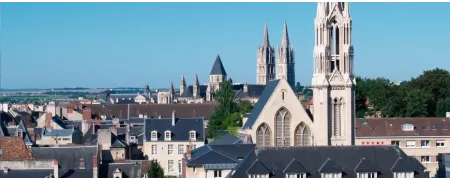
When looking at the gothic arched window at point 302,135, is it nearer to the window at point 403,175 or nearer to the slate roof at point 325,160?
the slate roof at point 325,160

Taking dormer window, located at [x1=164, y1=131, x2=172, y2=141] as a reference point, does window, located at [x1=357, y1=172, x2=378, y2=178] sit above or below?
below

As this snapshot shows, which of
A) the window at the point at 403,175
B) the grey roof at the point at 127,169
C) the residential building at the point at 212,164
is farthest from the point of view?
the grey roof at the point at 127,169

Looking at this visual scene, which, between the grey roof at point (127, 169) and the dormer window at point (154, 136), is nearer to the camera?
the grey roof at point (127, 169)

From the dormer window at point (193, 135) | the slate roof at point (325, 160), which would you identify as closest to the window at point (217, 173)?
the slate roof at point (325, 160)

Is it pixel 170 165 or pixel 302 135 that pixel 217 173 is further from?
pixel 170 165

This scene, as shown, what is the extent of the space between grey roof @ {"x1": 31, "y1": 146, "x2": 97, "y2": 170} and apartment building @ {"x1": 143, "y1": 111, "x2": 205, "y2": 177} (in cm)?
1881

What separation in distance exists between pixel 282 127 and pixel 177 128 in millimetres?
19535

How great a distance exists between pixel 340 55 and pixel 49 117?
4796cm

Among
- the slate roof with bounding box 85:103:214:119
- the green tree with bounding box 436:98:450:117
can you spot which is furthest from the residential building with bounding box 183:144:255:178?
the slate roof with bounding box 85:103:214:119

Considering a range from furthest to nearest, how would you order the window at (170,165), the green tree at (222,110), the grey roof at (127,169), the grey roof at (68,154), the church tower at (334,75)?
the green tree at (222,110), the window at (170,165), the church tower at (334,75), the grey roof at (68,154), the grey roof at (127,169)

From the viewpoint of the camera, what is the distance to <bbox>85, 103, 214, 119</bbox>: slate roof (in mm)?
133250

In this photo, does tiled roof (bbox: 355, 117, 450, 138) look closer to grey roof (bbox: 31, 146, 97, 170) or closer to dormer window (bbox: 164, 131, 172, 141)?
dormer window (bbox: 164, 131, 172, 141)

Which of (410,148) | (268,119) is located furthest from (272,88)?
(410,148)

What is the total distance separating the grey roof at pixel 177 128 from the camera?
268 feet
